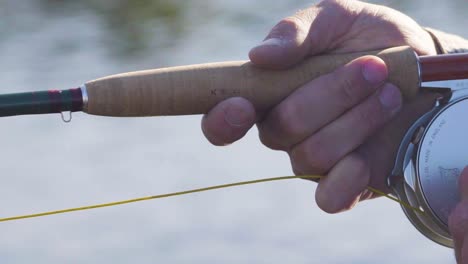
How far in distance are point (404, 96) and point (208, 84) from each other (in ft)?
1.01

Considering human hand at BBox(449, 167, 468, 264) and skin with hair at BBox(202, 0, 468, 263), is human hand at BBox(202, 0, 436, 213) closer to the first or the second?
skin with hair at BBox(202, 0, 468, 263)

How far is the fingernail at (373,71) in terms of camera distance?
219cm

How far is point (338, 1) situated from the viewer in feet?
7.84

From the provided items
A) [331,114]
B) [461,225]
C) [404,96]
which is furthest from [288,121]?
[461,225]

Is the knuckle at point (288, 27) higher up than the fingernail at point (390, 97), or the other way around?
the knuckle at point (288, 27)

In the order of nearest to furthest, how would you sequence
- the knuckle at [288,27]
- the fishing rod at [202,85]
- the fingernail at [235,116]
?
the fishing rod at [202,85]
the fingernail at [235,116]
the knuckle at [288,27]

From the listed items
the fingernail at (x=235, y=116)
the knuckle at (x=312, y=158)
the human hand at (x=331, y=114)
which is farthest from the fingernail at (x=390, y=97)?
the fingernail at (x=235, y=116)

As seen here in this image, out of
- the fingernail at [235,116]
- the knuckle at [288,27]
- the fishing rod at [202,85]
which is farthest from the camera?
the knuckle at [288,27]

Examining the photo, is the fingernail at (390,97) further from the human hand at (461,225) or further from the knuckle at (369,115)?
the human hand at (461,225)

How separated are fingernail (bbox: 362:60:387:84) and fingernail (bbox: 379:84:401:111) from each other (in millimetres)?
28

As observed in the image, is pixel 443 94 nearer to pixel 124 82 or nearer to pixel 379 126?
pixel 379 126

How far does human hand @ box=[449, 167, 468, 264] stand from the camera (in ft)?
6.61

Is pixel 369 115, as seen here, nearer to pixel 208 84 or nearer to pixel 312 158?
pixel 312 158

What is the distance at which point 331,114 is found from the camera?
2.22 metres
